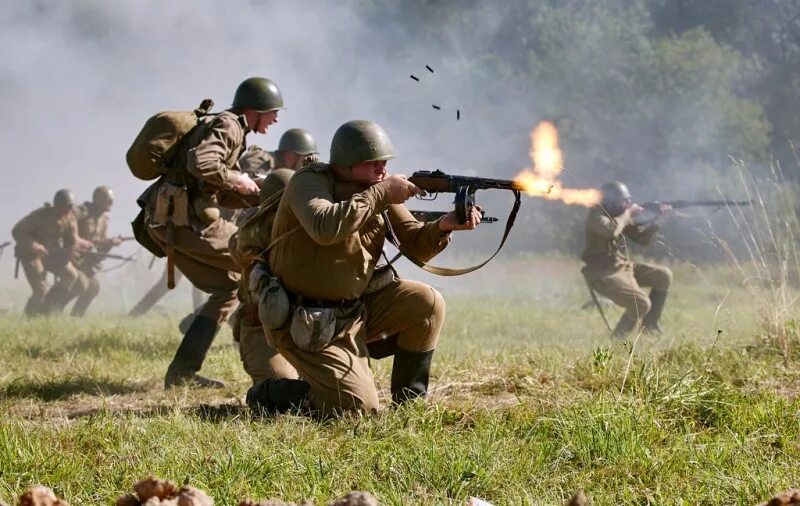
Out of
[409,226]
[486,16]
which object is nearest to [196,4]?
[486,16]

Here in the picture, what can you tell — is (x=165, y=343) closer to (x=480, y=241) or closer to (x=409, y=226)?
(x=409, y=226)

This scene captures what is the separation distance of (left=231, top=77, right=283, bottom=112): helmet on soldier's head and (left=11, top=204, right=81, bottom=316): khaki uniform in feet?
30.4

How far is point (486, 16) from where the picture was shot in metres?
26.0

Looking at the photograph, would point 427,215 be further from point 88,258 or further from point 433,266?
point 88,258

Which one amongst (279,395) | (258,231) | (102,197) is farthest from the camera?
(102,197)

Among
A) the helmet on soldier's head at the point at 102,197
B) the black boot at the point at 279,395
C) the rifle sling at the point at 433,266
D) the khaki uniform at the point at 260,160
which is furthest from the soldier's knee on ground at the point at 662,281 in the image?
the helmet on soldier's head at the point at 102,197

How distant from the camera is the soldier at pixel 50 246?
15828 millimetres

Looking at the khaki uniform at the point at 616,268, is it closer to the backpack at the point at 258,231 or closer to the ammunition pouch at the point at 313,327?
the backpack at the point at 258,231

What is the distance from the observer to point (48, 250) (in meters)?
16.1

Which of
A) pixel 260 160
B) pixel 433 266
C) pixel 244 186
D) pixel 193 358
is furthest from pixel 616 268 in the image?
pixel 433 266

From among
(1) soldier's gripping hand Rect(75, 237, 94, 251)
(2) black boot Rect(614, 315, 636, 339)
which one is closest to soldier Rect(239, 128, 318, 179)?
(2) black boot Rect(614, 315, 636, 339)

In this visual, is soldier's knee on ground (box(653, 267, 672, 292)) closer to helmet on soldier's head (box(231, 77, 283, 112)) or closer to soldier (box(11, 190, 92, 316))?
helmet on soldier's head (box(231, 77, 283, 112))

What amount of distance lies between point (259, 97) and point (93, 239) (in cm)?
1063

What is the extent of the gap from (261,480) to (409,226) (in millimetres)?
1979
